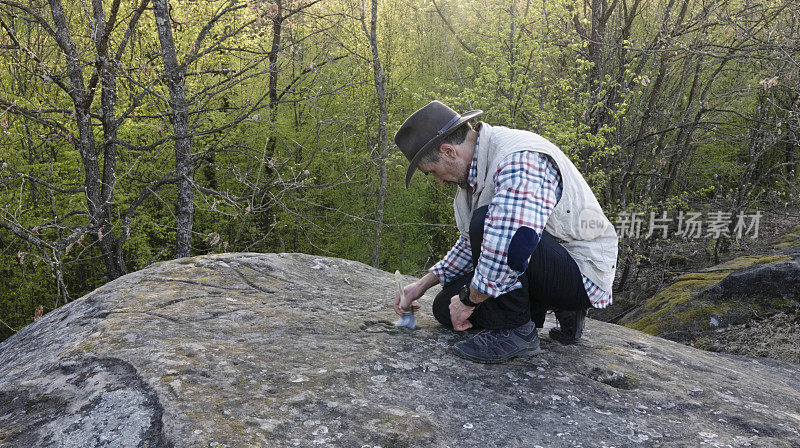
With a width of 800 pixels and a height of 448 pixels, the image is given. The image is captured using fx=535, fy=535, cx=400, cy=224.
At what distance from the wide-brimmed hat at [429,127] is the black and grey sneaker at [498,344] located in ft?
3.17

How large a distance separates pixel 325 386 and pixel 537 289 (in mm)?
1179

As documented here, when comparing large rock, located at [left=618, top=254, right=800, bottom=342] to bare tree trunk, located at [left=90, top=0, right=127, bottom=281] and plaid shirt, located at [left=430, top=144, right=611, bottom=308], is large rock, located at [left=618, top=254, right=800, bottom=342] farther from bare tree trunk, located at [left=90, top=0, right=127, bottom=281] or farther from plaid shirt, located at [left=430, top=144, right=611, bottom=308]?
bare tree trunk, located at [left=90, top=0, right=127, bottom=281]

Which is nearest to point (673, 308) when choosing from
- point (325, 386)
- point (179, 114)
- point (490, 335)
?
point (490, 335)

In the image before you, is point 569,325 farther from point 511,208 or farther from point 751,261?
point 751,261

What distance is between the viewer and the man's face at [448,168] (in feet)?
8.79

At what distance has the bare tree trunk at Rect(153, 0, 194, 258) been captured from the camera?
19.4 feet

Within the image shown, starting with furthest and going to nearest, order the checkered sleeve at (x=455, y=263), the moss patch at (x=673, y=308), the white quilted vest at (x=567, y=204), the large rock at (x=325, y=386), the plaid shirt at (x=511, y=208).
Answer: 1. the moss patch at (x=673, y=308)
2. the checkered sleeve at (x=455, y=263)
3. the white quilted vest at (x=567, y=204)
4. the plaid shirt at (x=511, y=208)
5. the large rock at (x=325, y=386)

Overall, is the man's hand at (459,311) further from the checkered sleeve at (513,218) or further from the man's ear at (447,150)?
the man's ear at (447,150)

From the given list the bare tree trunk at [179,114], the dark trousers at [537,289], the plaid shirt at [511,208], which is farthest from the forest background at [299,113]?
the plaid shirt at [511,208]

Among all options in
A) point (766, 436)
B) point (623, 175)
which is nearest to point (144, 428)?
point (766, 436)

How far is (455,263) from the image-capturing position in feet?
10.2

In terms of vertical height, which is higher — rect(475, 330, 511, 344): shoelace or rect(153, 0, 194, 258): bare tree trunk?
rect(153, 0, 194, 258): bare tree trunk

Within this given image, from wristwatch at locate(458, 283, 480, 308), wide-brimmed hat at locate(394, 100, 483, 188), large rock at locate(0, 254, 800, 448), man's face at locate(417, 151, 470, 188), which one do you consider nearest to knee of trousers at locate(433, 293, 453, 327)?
large rock at locate(0, 254, 800, 448)

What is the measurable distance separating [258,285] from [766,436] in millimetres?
3040
